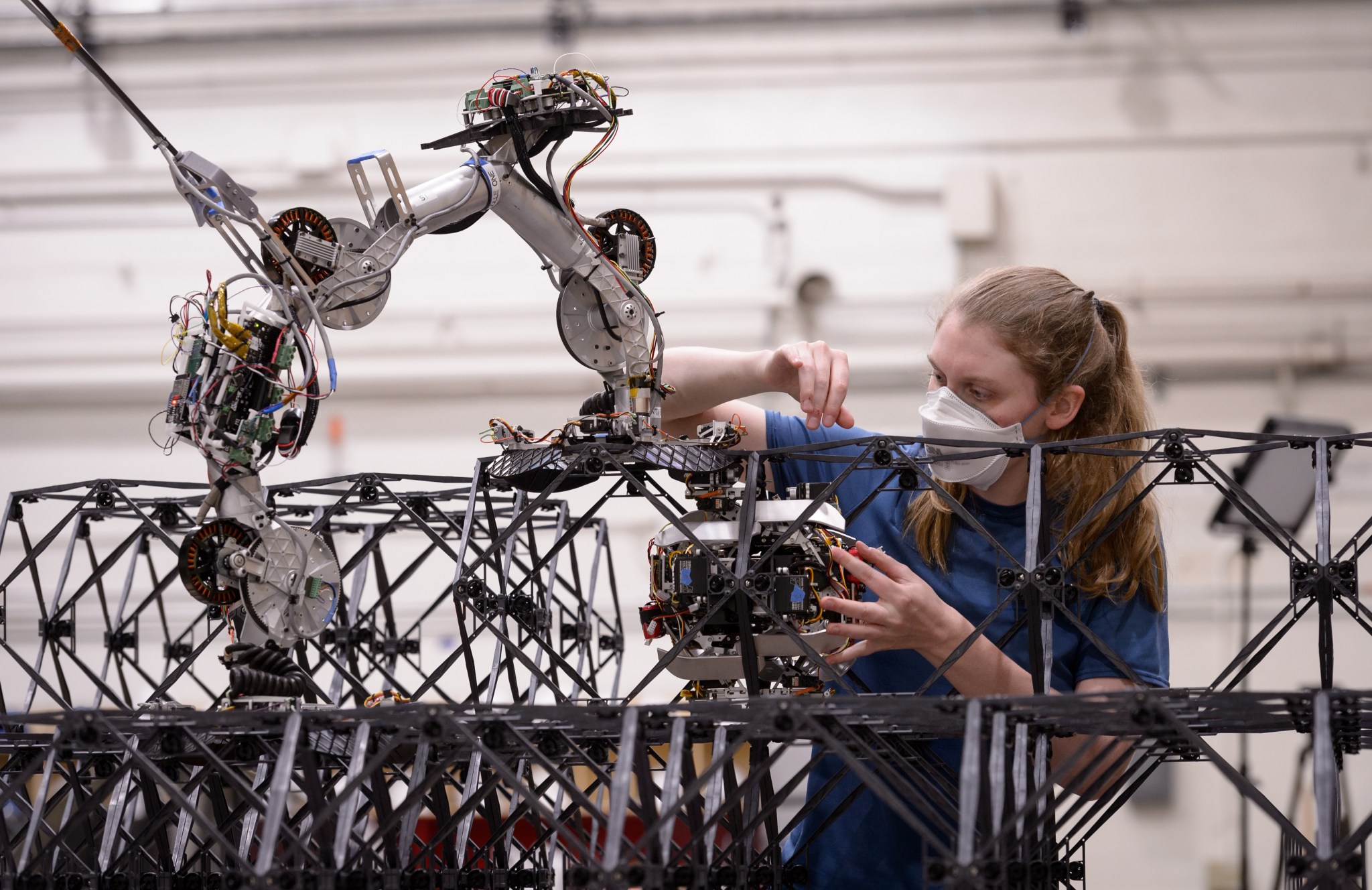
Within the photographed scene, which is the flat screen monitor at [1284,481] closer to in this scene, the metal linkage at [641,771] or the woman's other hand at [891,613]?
the metal linkage at [641,771]

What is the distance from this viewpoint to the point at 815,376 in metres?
2.79

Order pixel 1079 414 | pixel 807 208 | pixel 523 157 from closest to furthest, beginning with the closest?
pixel 523 157
pixel 1079 414
pixel 807 208

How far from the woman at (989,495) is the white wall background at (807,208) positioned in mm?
4463

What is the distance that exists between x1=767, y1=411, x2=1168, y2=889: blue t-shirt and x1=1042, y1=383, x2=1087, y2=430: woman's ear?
213 mm

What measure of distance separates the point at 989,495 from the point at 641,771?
113cm

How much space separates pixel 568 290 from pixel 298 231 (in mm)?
595

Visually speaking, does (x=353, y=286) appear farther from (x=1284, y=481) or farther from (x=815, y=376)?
(x=1284, y=481)

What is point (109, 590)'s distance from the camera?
25.3ft

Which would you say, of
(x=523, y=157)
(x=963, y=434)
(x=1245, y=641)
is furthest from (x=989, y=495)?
(x=1245, y=641)

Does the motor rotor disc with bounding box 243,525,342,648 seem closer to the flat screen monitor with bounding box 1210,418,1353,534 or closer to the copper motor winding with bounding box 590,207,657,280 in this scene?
the copper motor winding with bounding box 590,207,657,280

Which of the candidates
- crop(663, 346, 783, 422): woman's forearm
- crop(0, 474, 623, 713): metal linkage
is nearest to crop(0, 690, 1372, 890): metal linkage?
crop(0, 474, 623, 713): metal linkage

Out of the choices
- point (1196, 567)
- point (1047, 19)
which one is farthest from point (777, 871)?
point (1047, 19)

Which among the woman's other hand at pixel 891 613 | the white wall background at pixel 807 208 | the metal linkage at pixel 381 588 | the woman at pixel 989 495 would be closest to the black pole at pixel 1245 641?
the white wall background at pixel 807 208

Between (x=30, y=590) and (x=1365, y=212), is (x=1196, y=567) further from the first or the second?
(x=30, y=590)
